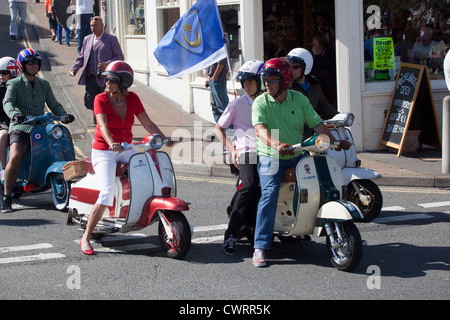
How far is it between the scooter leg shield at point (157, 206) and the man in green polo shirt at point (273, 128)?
2.34ft

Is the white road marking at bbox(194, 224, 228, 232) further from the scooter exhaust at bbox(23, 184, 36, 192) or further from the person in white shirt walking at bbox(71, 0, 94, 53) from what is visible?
the person in white shirt walking at bbox(71, 0, 94, 53)

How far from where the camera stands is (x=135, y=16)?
1864 cm

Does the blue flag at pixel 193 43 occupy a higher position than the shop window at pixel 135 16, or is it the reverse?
the shop window at pixel 135 16

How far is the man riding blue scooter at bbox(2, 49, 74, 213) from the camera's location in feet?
27.9

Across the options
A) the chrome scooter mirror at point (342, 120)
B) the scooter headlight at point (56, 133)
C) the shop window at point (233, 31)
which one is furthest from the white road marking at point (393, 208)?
the shop window at point (233, 31)

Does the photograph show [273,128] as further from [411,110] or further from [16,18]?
[16,18]

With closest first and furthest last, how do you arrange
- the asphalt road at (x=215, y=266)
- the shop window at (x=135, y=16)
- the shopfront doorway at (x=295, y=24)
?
the asphalt road at (x=215, y=266) → the shopfront doorway at (x=295, y=24) → the shop window at (x=135, y=16)

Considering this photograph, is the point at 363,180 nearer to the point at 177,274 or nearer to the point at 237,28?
the point at 177,274

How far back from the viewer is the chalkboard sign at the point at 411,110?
11023 millimetres

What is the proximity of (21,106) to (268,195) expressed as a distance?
403 cm

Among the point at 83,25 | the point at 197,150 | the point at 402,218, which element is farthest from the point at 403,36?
the point at 83,25

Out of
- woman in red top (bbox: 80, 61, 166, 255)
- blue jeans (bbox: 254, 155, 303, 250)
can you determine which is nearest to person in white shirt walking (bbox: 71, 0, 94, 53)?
woman in red top (bbox: 80, 61, 166, 255)

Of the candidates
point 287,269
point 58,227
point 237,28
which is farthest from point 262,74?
point 237,28

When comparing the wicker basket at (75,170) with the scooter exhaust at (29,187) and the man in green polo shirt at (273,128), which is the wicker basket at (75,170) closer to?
the scooter exhaust at (29,187)
